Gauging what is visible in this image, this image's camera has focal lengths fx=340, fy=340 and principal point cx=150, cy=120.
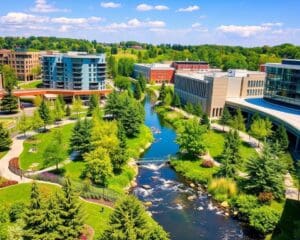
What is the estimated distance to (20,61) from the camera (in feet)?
435

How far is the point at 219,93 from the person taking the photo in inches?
3364

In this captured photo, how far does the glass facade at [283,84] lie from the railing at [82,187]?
49.4 metres

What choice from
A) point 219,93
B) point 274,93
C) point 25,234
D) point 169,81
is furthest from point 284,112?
point 169,81

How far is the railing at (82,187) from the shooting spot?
40.6m

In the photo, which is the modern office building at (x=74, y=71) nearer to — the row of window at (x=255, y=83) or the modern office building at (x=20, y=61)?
the modern office building at (x=20, y=61)

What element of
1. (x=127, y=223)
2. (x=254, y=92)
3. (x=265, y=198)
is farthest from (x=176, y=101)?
(x=127, y=223)

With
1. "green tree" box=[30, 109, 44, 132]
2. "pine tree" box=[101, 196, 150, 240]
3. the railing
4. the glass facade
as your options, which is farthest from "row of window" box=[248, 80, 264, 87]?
"pine tree" box=[101, 196, 150, 240]

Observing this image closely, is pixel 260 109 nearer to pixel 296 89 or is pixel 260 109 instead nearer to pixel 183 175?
pixel 296 89

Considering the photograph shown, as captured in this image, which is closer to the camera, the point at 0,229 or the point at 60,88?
the point at 0,229

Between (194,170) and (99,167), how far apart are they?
613 inches

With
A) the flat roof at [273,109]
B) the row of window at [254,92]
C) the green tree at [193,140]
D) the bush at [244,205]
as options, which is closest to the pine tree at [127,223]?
the bush at [244,205]

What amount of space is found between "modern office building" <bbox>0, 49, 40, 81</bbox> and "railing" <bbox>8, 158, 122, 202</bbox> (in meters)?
93.7

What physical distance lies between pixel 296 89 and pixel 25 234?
63100 mm

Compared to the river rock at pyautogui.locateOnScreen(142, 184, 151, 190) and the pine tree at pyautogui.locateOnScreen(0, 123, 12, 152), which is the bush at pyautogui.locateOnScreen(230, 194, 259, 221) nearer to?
the river rock at pyautogui.locateOnScreen(142, 184, 151, 190)
